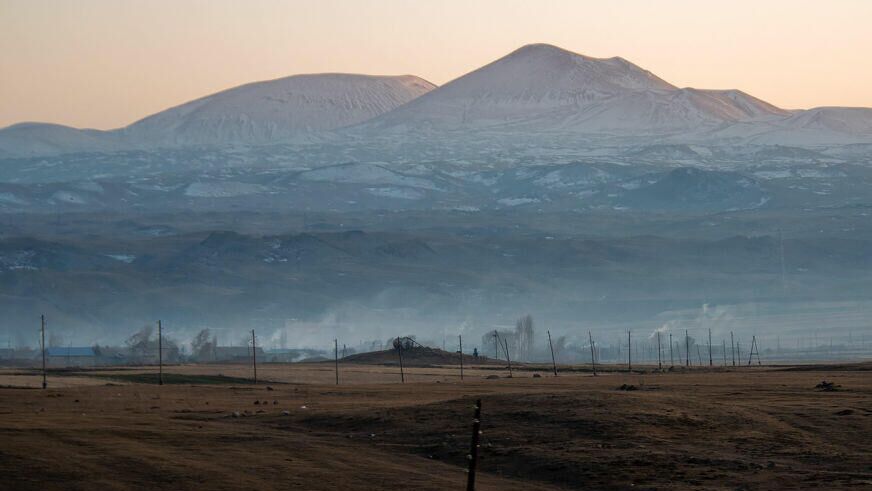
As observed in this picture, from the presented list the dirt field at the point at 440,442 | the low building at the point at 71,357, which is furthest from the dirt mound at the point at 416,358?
the dirt field at the point at 440,442

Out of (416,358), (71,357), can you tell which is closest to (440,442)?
(416,358)

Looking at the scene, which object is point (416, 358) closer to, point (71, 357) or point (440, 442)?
point (71, 357)

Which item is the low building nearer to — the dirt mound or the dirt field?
the dirt mound

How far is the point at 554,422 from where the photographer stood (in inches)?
1768

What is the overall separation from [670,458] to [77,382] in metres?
41.2

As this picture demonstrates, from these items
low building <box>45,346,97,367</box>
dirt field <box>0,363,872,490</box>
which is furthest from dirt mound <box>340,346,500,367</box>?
dirt field <box>0,363,872,490</box>

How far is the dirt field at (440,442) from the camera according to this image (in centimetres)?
3666

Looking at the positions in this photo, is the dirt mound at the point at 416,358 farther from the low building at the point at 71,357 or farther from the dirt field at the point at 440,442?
the dirt field at the point at 440,442

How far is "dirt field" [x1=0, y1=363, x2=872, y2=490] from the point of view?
3666 centimetres

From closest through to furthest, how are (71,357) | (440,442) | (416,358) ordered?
(440,442), (416,358), (71,357)

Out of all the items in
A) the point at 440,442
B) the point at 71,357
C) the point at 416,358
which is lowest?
the point at 440,442

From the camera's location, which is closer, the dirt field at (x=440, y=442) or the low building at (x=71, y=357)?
the dirt field at (x=440, y=442)

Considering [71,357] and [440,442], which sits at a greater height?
[71,357]

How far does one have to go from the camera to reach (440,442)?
43000 millimetres
